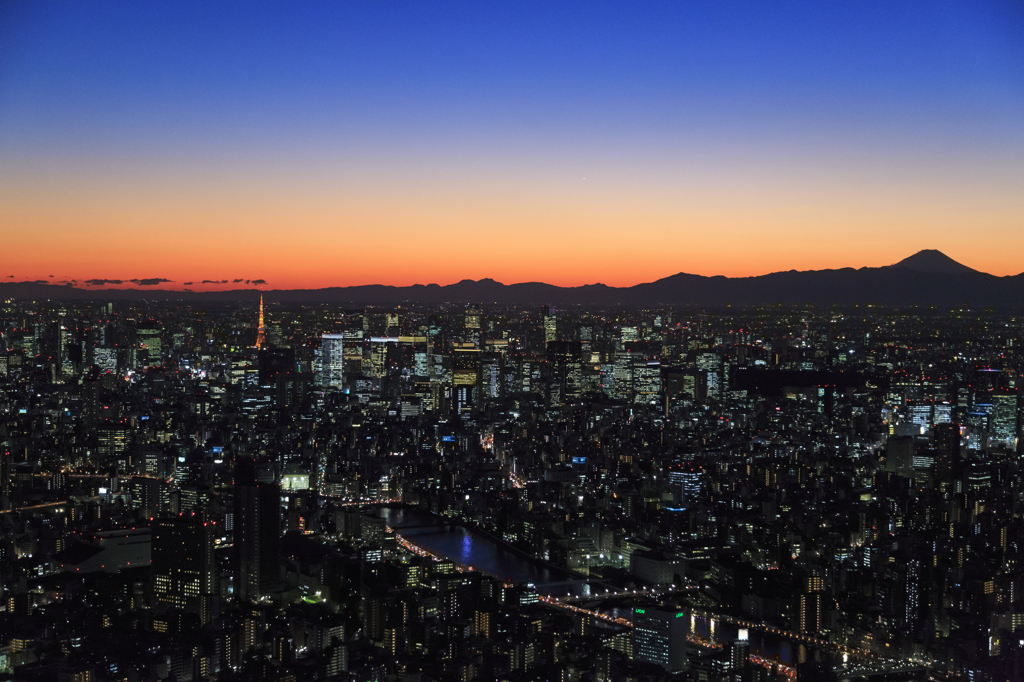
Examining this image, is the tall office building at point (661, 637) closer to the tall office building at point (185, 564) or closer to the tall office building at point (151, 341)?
the tall office building at point (185, 564)

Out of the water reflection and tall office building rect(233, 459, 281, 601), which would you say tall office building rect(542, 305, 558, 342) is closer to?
the water reflection

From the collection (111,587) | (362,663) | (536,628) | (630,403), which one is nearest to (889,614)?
(536,628)

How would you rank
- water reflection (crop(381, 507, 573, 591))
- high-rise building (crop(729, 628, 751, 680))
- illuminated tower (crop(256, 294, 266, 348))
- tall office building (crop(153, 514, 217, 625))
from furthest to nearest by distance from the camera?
illuminated tower (crop(256, 294, 266, 348)) → water reflection (crop(381, 507, 573, 591)) → tall office building (crop(153, 514, 217, 625)) → high-rise building (crop(729, 628, 751, 680))

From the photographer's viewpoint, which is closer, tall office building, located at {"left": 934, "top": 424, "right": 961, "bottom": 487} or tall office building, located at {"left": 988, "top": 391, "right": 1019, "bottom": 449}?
tall office building, located at {"left": 988, "top": 391, "right": 1019, "bottom": 449}

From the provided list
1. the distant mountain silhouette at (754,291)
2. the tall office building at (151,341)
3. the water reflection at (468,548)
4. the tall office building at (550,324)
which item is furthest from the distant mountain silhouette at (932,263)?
the tall office building at (151,341)

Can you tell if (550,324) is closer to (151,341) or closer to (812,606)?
(151,341)

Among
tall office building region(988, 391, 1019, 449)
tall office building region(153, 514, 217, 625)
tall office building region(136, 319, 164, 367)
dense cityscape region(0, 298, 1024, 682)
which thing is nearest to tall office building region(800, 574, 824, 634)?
dense cityscape region(0, 298, 1024, 682)
